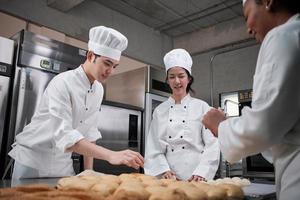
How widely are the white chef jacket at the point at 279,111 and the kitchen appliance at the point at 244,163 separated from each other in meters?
2.22

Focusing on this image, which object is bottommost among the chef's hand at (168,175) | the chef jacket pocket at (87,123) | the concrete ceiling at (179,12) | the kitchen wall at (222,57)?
the chef's hand at (168,175)

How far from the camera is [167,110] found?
190 centimetres

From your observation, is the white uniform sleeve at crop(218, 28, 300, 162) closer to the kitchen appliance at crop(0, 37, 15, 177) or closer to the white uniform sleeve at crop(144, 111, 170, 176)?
the white uniform sleeve at crop(144, 111, 170, 176)

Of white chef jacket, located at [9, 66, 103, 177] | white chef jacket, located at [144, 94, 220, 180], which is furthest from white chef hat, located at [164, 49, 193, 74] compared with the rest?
white chef jacket, located at [9, 66, 103, 177]

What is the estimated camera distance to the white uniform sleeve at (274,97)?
61 centimetres

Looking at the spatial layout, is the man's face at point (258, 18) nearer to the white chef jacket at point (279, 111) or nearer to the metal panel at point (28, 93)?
the white chef jacket at point (279, 111)

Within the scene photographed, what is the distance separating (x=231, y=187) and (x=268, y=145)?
29 cm

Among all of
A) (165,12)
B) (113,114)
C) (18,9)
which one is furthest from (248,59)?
(18,9)

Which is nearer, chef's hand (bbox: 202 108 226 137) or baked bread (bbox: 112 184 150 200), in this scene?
baked bread (bbox: 112 184 150 200)

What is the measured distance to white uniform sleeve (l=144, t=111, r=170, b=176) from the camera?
165 cm

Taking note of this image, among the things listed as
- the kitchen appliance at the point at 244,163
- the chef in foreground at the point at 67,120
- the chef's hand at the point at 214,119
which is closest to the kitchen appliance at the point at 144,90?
the kitchen appliance at the point at 244,163

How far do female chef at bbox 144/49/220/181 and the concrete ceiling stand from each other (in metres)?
2.11

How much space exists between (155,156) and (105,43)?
756 millimetres

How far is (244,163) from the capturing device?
2.97 meters
